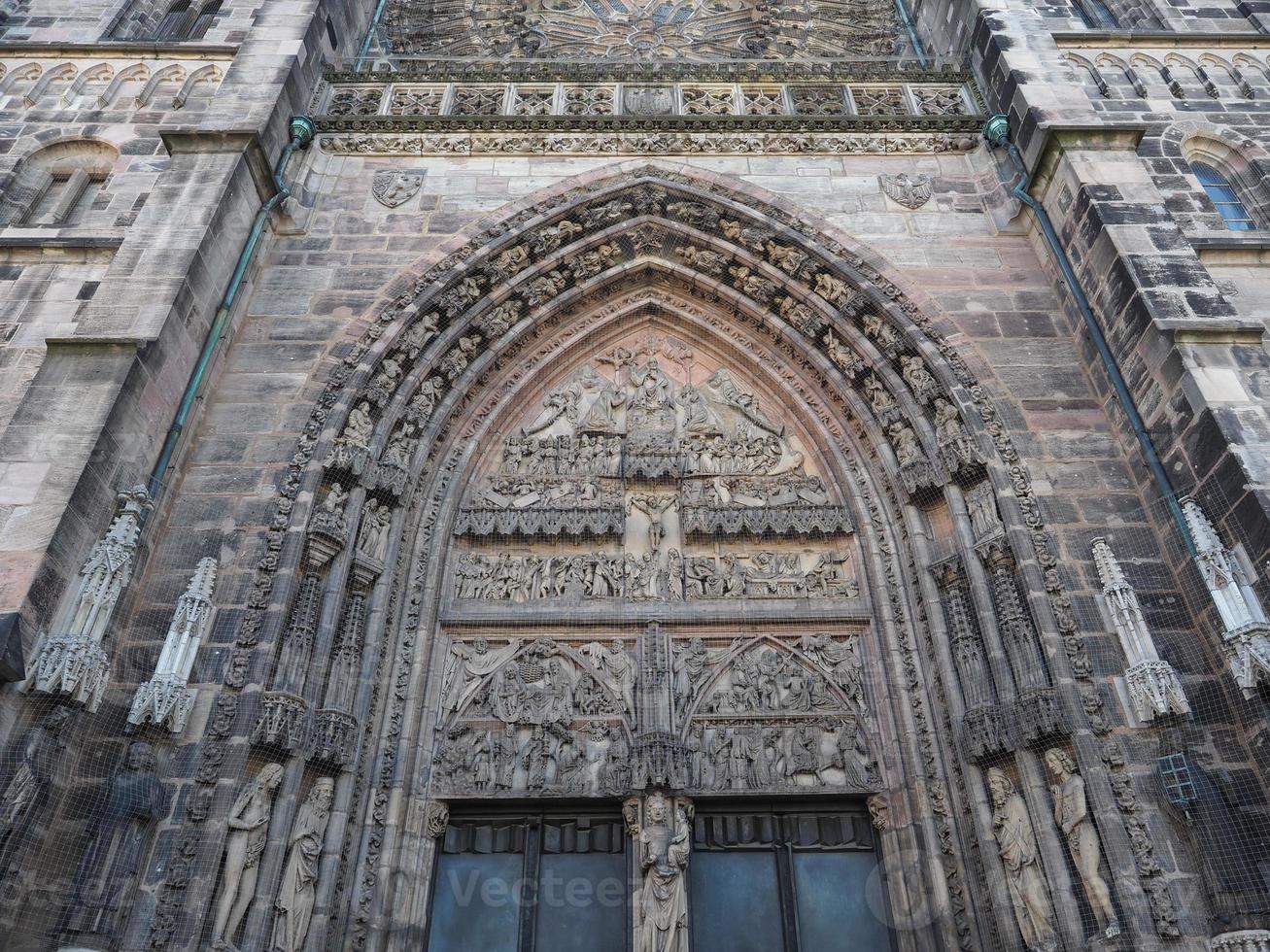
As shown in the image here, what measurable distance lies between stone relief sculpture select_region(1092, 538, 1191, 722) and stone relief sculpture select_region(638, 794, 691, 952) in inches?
137

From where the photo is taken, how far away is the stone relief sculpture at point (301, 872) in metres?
6.20

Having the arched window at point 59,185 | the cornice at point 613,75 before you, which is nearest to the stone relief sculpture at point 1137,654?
the cornice at point 613,75

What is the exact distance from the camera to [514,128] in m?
10.5

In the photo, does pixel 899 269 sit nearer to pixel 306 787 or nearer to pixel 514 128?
pixel 514 128

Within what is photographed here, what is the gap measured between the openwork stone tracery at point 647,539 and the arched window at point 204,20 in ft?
21.7

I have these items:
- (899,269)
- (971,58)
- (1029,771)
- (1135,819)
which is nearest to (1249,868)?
(1135,819)

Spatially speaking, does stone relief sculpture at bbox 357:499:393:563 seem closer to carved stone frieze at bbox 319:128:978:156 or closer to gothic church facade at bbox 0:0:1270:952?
gothic church facade at bbox 0:0:1270:952

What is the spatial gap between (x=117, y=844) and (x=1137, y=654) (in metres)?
7.04

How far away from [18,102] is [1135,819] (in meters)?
13.0

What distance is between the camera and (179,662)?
21.4 ft

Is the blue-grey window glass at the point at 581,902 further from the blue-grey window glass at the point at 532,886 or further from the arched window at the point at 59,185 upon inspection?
the arched window at the point at 59,185

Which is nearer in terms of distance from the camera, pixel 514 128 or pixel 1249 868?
pixel 1249 868

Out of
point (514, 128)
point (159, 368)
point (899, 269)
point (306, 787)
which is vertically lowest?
point (306, 787)

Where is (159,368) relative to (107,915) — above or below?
above
